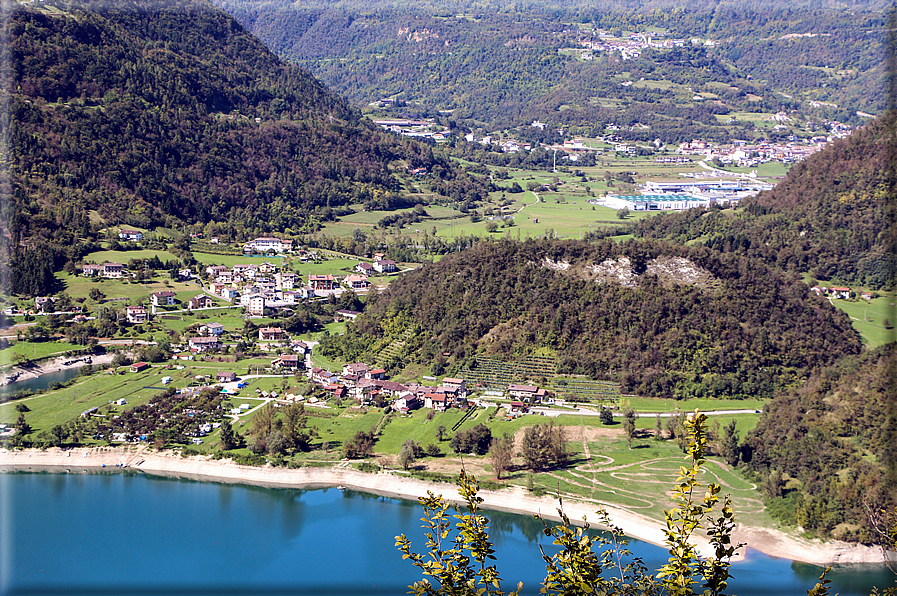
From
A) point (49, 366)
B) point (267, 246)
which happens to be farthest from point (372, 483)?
point (267, 246)

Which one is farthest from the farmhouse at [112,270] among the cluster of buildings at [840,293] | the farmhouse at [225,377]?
the cluster of buildings at [840,293]

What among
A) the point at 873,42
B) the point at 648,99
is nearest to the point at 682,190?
the point at 648,99

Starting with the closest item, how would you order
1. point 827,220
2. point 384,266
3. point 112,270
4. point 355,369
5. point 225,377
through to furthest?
point 225,377, point 355,369, point 112,270, point 827,220, point 384,266

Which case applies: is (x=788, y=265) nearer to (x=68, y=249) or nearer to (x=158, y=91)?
(x=68, y=249)

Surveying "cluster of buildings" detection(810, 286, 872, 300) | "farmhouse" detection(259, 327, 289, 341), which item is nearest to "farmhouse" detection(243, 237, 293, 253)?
"farmhouse" detection(259, 327, 289, 341)

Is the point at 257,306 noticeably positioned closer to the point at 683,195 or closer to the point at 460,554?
the point at 460,554

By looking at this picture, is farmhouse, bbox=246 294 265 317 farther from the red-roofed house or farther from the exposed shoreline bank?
the exposed shoreline bank
